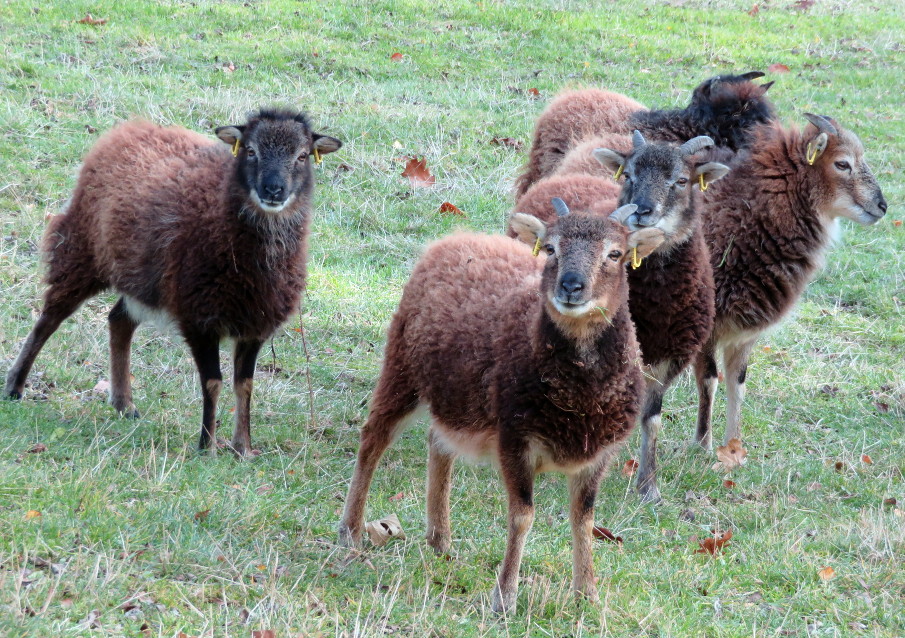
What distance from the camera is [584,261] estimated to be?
15.7 feet

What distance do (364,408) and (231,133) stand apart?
7.42ft

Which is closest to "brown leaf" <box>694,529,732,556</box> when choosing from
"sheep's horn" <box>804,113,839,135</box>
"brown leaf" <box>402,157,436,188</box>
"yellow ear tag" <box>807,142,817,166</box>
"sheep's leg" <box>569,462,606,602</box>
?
"sheep's leg" <box>569,462,606,602</box>

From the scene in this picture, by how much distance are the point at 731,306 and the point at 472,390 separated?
3.03 m

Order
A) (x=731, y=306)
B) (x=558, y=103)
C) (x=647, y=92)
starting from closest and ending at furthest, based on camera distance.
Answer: (x=731, y=306) → (x=558, y=103) → (x=647, y=92)

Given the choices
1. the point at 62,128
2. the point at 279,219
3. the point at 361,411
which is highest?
the point at 279,219

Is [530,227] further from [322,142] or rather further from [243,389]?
[243,389]

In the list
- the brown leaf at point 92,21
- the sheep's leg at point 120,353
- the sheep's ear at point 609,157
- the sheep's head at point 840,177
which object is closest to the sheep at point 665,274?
the sheep's ear at point 609,157

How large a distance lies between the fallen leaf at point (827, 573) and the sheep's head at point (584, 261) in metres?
1.97

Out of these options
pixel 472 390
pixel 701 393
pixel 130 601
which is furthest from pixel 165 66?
pixel 130 601

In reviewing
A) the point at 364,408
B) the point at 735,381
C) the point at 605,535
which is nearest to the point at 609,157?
the point at 735,381

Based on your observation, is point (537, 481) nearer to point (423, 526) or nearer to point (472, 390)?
point (423, 526)

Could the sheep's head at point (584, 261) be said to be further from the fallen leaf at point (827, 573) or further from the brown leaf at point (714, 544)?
the fallen leaf at point (827, 573)

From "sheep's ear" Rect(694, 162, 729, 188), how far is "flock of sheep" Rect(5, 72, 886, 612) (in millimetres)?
22

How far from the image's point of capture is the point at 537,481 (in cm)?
684
